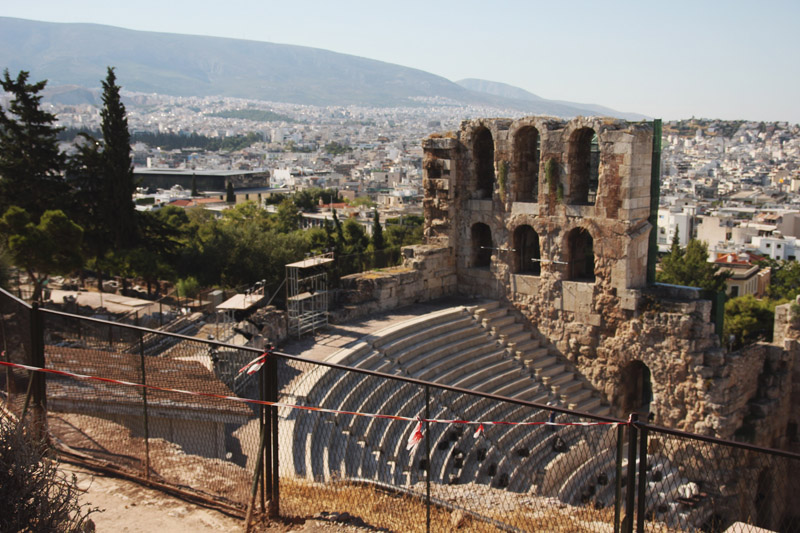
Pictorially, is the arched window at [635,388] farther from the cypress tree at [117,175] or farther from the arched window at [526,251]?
the cypress tree at [117,175]

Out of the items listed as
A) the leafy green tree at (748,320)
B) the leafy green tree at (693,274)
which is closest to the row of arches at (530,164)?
the leafy green tree at (748,320)

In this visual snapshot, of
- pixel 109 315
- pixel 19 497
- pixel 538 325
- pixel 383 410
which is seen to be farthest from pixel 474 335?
pixel 19 497

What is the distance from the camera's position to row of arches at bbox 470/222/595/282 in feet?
63.0

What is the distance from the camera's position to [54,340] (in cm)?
1266

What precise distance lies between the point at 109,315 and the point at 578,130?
43.1 ft

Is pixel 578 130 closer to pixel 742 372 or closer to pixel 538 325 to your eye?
pixel 538 325

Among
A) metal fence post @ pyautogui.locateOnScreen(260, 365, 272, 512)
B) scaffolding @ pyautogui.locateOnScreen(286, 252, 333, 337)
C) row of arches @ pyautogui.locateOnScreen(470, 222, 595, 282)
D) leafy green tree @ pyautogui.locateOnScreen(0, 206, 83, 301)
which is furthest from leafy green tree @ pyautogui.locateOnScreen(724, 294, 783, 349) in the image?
metal fence post @ pyautogui.locateOnScreen(260, 365, 272, 512)

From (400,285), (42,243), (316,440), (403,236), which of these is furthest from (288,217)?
(316,440)

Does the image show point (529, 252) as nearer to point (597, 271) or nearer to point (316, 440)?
point (597, 271)

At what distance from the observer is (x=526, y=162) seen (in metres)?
19.8

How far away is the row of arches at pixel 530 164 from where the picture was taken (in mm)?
18594

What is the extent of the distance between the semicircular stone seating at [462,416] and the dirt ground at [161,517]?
281 centimetres

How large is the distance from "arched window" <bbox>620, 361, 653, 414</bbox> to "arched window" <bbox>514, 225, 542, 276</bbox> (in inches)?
137

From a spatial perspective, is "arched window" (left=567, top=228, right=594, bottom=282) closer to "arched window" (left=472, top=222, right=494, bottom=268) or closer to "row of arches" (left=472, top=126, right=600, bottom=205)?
"row of arches" (left=472, top=126, right=600, bottom=205)
